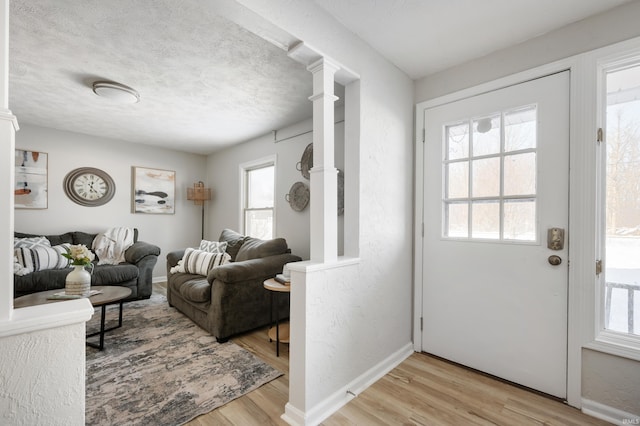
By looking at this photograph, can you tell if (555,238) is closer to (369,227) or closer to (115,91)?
(369,227)

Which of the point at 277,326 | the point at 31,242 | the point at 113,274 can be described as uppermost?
the point at 31,242

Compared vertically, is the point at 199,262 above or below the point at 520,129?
below

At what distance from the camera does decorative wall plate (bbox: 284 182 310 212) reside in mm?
3455

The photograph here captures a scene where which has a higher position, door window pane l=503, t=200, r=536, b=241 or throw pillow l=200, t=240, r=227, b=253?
door window pane l=503, t=200, r=536, b=241

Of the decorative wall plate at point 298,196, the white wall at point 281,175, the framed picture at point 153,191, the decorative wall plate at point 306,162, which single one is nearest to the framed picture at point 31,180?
the framed picture at point 153,191

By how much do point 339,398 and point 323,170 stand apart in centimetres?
141

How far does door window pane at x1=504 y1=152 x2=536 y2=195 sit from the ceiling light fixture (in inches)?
130

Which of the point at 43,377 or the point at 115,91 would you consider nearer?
the point at 43,377

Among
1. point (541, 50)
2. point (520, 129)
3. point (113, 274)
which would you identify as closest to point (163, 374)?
point (113, 274)

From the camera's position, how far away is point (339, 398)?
5.76 ft

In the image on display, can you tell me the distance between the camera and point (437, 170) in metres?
2.33

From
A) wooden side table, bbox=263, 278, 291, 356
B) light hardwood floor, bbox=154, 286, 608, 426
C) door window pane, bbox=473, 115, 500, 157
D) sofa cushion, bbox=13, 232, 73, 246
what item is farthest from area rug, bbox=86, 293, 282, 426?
door window pane, bbox=473, 115, 500, 157

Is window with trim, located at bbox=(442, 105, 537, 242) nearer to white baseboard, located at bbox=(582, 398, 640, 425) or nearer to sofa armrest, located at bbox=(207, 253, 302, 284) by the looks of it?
white baseboard, located at bbox=(582, 398, 640, 425)

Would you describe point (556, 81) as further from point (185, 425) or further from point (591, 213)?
point (185, 425)
